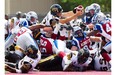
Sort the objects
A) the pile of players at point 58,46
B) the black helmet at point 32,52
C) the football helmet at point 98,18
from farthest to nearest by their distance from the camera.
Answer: the football helmet at point 98,18, the pile of players at point 58,46, the black helmet at point 32,52

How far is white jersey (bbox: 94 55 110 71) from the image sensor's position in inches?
266

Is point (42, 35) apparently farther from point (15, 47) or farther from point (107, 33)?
point (107, 33)

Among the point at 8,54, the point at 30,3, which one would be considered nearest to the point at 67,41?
the point at 8,54

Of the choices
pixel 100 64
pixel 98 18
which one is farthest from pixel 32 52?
pixel 98 18

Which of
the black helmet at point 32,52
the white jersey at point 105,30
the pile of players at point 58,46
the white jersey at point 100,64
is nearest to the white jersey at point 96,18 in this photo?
the pile of players at point 58,46

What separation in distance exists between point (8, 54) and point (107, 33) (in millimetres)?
1869

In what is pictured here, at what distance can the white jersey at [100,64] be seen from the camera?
6.76 metres

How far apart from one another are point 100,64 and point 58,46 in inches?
34.9

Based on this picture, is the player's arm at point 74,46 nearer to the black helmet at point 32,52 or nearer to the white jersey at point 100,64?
the white jersey at point 100,64

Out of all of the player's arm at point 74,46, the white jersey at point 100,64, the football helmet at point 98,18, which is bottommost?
the white jersey at point 100,64

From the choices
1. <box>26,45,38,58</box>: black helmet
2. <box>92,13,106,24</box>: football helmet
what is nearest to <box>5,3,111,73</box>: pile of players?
<box>26,45,38,58</box>: black helmet

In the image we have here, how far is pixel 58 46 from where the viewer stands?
278 inches

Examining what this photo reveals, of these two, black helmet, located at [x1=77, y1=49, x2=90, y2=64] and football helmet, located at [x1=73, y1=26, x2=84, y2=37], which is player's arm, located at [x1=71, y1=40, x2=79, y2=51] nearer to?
football helmet, located at [x1=73, y1=26, x2=84, y2=37]

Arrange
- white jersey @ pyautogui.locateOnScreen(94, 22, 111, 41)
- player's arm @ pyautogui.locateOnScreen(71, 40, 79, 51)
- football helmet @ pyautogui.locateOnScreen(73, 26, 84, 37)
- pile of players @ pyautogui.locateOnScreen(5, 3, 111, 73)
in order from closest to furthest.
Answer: pile of players @ pyautogui.locateOnScreen(5, 3, 111, 73) → white jersey @ pyautogui.locateOnScreen(94, 22, 111, 41) → player's arm @ pyautogui.locateOnScreen(71, 40, 79, 51) → football helmet @ pyautogui.locateOnScreen(73, 26, 84, 37)
